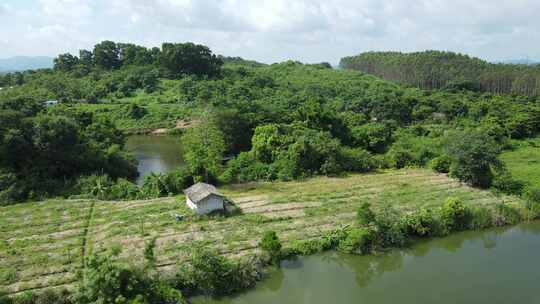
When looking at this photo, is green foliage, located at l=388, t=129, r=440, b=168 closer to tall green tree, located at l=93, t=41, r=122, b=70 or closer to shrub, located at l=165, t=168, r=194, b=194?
shrub, located at l=165, t=168, r=194, b=194

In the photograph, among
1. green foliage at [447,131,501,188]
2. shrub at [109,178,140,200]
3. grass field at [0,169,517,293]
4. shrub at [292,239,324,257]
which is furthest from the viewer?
green foliage at [447,131,501,188]

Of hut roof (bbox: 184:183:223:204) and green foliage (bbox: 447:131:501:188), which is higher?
green foliage (bbox: 447:131:501:188)

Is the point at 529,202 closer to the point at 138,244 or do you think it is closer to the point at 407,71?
the point at 138,244

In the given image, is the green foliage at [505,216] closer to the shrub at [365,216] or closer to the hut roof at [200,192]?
the shrub at [365,216]

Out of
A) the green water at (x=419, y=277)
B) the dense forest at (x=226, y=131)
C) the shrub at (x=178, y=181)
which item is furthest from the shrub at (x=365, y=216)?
the shrub at (x=178, y=181)

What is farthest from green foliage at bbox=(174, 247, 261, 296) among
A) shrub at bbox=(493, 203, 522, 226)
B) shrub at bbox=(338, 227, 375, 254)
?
shrub at bbox=(493, 203, 522, 226)

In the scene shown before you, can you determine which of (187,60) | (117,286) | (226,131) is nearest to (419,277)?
(117,286)
